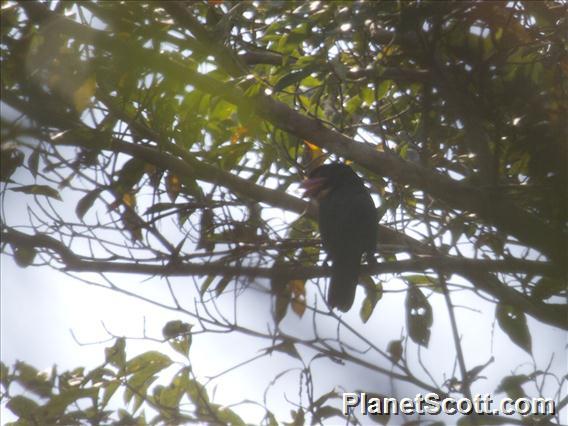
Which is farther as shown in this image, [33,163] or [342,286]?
[342,286]

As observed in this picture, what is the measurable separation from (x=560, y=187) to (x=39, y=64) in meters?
1.82

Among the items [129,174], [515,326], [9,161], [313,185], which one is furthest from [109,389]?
[515,326]

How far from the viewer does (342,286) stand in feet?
13.4

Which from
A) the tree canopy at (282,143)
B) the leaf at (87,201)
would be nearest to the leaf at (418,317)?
the tree canopy at (282,143)

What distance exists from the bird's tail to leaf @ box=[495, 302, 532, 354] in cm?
87

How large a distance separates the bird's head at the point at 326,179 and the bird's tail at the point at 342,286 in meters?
0.40

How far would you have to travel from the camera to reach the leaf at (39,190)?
3412 mm

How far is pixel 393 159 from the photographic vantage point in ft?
10.4

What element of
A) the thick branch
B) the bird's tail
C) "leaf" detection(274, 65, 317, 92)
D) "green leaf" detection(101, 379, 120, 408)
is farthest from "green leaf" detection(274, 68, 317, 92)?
"green leaf" detection(101, 379, 120, 408)

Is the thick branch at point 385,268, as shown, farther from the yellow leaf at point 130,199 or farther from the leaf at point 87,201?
the yellow leaf at point 130,199

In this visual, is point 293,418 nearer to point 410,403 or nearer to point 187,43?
point 410,403

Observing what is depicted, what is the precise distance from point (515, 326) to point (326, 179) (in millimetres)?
1307

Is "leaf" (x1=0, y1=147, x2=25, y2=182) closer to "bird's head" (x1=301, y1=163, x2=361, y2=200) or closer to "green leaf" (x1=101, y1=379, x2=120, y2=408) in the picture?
"green leaf" (x1=101, y1=379, x2=120, y2=408)

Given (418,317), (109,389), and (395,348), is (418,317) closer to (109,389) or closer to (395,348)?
(395,348)
